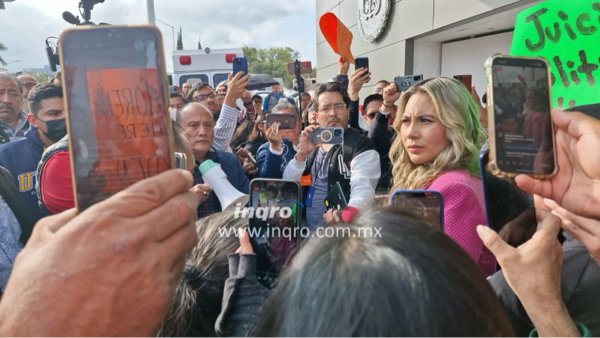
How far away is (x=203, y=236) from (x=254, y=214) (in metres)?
0.19

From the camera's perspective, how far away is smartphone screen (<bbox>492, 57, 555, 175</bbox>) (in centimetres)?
97

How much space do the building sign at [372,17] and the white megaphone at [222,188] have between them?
29.2 ft

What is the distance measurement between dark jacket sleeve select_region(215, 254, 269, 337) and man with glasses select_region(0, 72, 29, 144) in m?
3.89

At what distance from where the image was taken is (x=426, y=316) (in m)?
0.56

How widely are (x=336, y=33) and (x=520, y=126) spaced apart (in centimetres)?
300

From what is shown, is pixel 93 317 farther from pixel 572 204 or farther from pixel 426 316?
pixel 572 204

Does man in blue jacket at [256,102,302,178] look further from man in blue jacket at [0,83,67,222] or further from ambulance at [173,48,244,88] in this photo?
ambulance at [173,48,244,88]

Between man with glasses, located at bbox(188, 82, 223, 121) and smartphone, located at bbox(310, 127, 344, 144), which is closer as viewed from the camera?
smartphone, located at bbox(310, 127, 344, 144)

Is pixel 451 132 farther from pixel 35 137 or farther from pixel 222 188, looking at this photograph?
pixel 35 137

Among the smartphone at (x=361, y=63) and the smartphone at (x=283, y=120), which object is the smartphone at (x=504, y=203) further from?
the smartphone at (x=361, y=63)

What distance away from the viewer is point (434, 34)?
27.1 ft

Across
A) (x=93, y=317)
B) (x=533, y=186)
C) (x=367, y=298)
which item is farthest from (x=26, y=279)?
(x=533, y=186)

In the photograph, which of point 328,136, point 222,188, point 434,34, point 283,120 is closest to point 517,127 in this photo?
point 222,188

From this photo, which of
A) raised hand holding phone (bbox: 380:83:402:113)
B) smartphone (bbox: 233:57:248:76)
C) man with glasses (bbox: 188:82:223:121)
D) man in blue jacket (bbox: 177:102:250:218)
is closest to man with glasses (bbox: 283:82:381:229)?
man in blue jacket (bbox: 177:102:250:218)
